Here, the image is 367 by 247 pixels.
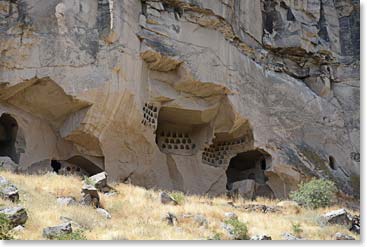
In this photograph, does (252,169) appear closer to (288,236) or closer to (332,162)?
(332,162)

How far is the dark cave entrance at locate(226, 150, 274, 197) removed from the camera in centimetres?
2405

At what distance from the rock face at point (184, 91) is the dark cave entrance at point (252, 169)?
6 centimetres

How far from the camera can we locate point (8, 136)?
68.0 ft

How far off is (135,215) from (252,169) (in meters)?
11.4

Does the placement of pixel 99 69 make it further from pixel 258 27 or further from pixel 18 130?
pixel 258 27

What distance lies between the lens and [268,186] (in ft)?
78.5

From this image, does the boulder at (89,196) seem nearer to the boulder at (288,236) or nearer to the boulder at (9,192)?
the boulder at (9,192)

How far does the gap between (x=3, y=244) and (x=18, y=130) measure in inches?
410

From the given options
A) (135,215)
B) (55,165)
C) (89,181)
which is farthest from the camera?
(55,165)

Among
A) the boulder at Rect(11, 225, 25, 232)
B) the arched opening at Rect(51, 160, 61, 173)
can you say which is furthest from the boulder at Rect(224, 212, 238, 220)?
the arched opening at Rect(51, 160, 61, 173)

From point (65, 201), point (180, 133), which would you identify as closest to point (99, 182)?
point (65, 201)

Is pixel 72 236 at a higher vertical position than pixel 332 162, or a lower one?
higher

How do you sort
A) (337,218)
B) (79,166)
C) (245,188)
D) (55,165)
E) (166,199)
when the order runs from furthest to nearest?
1. (245,188)
2. (79,166)
3. (55,165)
4. (166,199)
5. (337,218)

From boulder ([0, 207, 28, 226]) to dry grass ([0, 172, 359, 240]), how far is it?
17 cm
